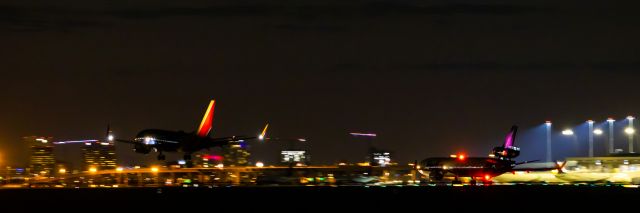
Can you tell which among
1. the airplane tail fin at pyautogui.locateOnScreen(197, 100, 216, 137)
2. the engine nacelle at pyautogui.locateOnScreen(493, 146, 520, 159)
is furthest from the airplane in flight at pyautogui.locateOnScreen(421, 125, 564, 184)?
the airplane tail fin at pyautogui.locateOnScreen(197, 100, 216, 137)

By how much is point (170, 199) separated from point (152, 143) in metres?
22.9

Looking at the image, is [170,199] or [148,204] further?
[170,199]

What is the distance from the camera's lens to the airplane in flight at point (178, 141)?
118938 mm

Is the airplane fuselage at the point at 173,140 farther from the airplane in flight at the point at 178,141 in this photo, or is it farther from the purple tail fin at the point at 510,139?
the purple tail fin at the point at 510,139

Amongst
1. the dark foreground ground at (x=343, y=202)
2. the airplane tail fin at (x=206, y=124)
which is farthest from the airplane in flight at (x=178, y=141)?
the dark foreground ground at (x=343, y=202)

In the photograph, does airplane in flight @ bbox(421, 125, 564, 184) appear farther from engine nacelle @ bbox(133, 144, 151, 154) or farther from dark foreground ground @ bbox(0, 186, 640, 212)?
engine nacelle @ bbox(133, 144, 151, 154)

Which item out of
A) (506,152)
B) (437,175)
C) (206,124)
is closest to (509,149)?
(506,152)

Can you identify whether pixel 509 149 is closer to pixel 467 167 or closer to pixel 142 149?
pixel 467 167

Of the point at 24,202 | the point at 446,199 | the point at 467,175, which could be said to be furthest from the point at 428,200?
the point at 467,175

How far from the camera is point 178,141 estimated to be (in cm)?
12112

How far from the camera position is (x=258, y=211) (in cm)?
7775

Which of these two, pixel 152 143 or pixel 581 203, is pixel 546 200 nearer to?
pixel 581 203

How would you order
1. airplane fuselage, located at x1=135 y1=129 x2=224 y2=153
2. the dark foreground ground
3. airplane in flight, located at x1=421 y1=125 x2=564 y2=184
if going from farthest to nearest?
airplane in flight, located at x1=421 y1=125 x2=564 y2=184 < airplane fuselage, located at x1=135 y1=129 x2=224 y2=153 < the dark foreground ground

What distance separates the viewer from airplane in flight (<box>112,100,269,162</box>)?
390 ft
